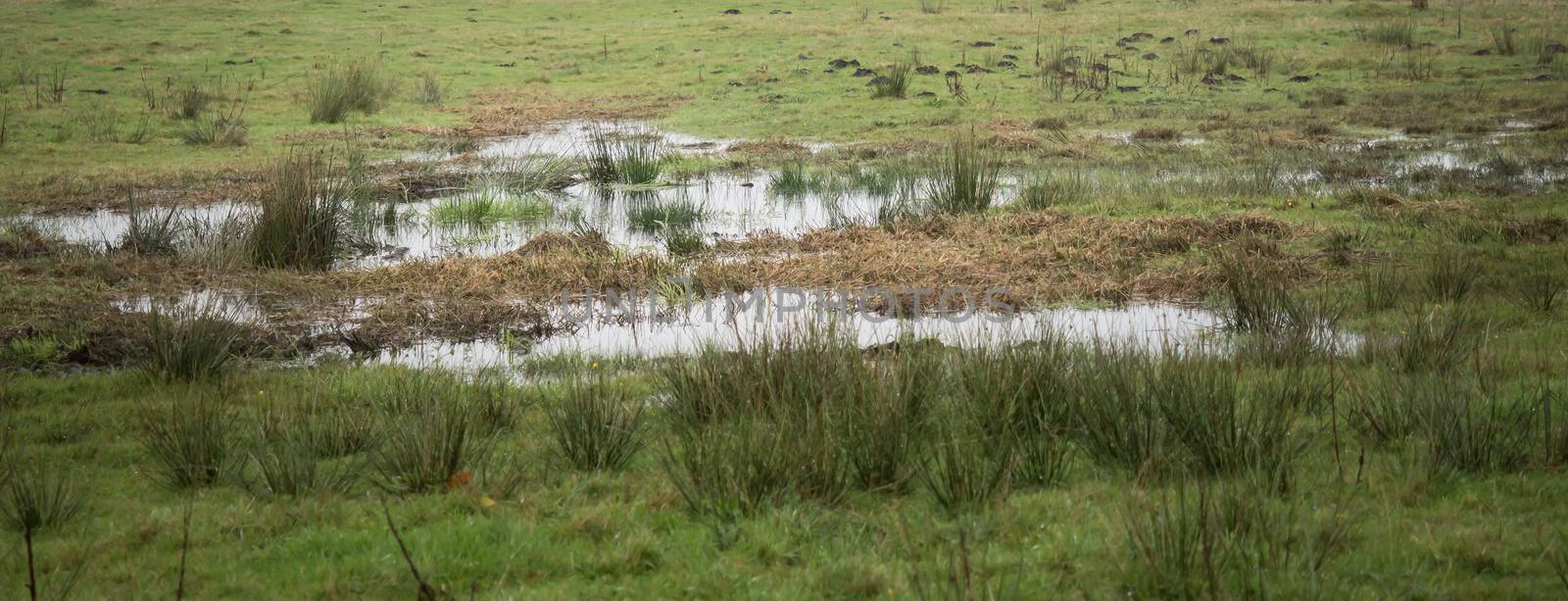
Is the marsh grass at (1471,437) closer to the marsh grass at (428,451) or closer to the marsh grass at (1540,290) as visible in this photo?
the marsh grass at (1540,290)

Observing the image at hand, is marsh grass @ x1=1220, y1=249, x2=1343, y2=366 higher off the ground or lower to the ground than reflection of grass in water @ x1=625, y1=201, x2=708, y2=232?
higher

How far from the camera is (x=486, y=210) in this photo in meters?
12.4

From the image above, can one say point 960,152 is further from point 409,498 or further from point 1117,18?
point 1117,18

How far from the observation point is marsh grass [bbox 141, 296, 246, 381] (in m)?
6.40

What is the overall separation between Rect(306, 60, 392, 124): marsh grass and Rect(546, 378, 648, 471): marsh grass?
15.3 m

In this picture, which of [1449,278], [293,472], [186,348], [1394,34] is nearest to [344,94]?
[186,348]

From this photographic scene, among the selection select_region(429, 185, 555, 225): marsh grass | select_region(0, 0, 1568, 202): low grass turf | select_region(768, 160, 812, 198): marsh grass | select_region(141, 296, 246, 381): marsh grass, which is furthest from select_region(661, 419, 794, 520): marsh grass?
select_region(0, 0, 1568, 202): low grass turf

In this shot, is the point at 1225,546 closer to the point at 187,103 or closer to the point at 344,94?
the point at 344,94

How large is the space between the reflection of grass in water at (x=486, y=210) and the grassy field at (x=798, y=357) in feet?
0.20

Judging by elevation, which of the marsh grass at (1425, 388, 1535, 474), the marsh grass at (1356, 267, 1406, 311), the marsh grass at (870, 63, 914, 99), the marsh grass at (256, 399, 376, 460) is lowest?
the marsh grass at (1356, 267, 1406, 311)

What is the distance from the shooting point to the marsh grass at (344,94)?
19.0 metres

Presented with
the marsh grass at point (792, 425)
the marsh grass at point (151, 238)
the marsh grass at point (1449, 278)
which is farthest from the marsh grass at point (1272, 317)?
the marsh grass at point (151, 238)

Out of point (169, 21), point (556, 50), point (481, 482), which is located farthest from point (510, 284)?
point (169, 21)

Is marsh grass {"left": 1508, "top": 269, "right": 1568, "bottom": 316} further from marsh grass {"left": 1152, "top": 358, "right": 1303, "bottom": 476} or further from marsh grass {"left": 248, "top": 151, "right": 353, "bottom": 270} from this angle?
marsh grass {"left": 248, "top": 151, "right": 353, "bottom": 270}
